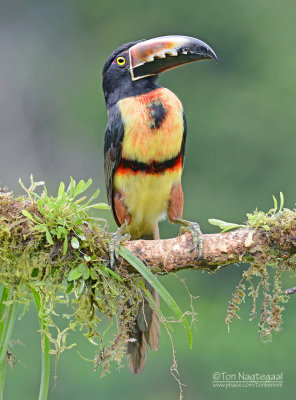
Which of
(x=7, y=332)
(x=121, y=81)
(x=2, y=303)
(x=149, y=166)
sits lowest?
(x=7, y=332)

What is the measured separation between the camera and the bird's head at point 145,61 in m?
3.17

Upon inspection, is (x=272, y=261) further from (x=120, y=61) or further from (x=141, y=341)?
(x=120, y=61)

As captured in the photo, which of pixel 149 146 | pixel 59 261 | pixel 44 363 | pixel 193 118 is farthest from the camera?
pixel 193 118

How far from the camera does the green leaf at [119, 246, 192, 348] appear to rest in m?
2.42

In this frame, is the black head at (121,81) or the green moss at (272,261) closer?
the green moss at (272,261)

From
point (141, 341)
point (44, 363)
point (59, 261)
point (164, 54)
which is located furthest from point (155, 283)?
point (164, 54)

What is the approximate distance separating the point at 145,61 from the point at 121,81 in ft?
0.49

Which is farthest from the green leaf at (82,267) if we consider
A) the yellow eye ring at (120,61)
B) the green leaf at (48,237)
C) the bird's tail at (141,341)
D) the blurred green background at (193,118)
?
the blurred green background at (193,118)

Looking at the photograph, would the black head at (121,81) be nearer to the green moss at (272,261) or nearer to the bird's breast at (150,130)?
the bird's breast at (150,130)

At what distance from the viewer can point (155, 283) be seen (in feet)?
7.91

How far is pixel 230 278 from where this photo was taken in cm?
702

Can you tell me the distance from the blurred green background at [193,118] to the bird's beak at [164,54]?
312 cm

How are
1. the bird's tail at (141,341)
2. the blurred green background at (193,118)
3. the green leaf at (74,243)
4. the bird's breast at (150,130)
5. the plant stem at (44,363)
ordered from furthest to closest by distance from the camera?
1. the blurred green background at (193,118)
2. the bird's breast at (150,130)
3. the bird's tail at (141,341)
4. the green leaf at (74,243)
5. the plant stem at (44,363)

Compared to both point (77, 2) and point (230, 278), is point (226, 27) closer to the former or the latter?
point (77, 2)
